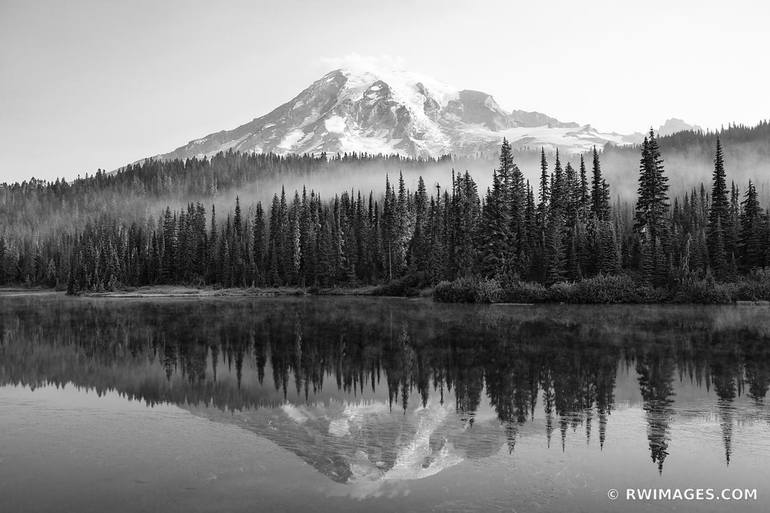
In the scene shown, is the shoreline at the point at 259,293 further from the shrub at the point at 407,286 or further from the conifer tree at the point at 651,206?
the conifer tree at the point at 651,206

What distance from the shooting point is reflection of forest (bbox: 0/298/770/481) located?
19.3 m

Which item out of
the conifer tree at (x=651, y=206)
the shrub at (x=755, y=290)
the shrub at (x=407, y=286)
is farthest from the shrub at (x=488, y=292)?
the shrub at (x=755, y=290)

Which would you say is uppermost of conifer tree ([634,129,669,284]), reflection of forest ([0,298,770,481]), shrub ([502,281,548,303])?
conifer tree ([634,129,669,284])

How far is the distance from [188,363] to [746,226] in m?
77.8

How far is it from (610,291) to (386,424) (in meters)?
60.9

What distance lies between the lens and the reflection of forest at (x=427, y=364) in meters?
19.3

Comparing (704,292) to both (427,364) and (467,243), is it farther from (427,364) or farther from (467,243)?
(427,364)

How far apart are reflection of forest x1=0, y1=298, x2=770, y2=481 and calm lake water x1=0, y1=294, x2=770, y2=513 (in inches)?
6.3

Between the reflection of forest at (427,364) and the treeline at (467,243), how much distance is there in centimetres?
3346

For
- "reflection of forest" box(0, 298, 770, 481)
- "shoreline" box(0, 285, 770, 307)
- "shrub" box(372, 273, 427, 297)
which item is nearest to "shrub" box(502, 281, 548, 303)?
"shoreline" box(0, 285, 770, 307)

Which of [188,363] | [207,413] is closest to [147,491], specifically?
[207,413]

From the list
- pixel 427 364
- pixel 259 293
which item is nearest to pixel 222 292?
pixel 259 293

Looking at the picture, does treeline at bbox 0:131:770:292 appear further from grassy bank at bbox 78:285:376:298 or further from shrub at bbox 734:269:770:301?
grassy bank at bbox 78:285:376:298

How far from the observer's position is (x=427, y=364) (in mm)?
27328
